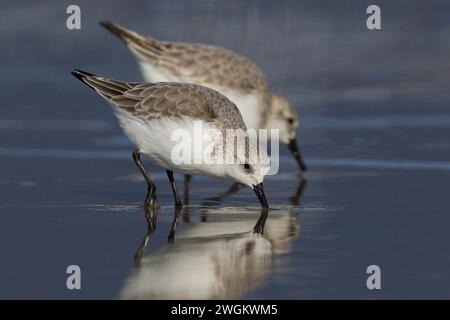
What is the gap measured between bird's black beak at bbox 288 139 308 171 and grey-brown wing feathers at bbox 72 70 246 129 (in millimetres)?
2418

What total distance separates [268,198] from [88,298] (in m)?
3.66

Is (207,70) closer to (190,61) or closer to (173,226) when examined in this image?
(190,61)

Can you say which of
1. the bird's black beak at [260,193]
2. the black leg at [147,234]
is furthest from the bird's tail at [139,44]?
the bird's black beak at [260,193]

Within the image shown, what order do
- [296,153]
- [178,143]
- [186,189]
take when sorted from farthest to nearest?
[296,153]
[186,189]
[178,143]

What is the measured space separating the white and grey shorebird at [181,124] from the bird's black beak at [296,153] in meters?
2.44

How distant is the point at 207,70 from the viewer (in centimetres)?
1209

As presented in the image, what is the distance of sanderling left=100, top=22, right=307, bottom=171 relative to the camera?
39.5ft

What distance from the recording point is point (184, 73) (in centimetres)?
1200

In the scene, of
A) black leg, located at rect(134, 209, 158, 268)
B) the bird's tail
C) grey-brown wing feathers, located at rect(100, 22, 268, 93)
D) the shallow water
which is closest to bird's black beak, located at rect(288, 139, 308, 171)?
the shallow water

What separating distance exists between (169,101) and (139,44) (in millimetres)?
2756

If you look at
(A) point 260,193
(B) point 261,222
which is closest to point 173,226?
(B) point 261,222
